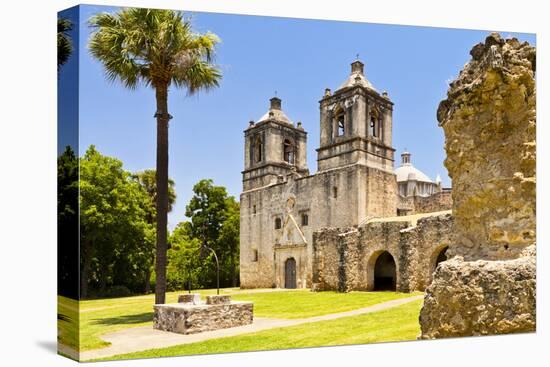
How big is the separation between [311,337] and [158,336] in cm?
289

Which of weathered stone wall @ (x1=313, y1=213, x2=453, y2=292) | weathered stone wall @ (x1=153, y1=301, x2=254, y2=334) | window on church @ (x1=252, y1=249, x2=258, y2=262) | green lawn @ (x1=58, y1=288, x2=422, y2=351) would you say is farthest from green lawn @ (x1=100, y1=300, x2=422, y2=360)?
window on church @ (x1=252, y1=249, x2=258, y2=262)

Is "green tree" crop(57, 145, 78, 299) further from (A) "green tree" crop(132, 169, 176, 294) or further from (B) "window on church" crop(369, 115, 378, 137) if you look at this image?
(B) "window on church" crop(369, 115, 378, 137)

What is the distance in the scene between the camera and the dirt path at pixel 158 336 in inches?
377

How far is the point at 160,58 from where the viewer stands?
41.4 feet

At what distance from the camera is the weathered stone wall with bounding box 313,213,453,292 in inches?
874

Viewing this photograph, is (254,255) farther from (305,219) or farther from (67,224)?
(67,224)

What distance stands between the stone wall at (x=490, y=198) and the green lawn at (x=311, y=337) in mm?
1807

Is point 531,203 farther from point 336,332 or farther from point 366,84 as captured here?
point 366,84

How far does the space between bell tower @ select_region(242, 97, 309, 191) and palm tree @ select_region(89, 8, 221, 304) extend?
19.7 m

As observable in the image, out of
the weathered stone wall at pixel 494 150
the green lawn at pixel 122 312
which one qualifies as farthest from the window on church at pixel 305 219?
the weathered stone wall at pixel 494 150

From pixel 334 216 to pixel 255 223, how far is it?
578 centimetres

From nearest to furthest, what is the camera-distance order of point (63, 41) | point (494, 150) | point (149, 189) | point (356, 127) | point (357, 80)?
point (63, 41) < point (494, 150) < point (149, 189) < point (357, 80) < point (356, 127)

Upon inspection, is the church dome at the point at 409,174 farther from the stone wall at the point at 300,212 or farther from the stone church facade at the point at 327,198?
the stone wall at the point at 300,212

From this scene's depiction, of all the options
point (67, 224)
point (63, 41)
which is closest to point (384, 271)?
point (67, 224)
